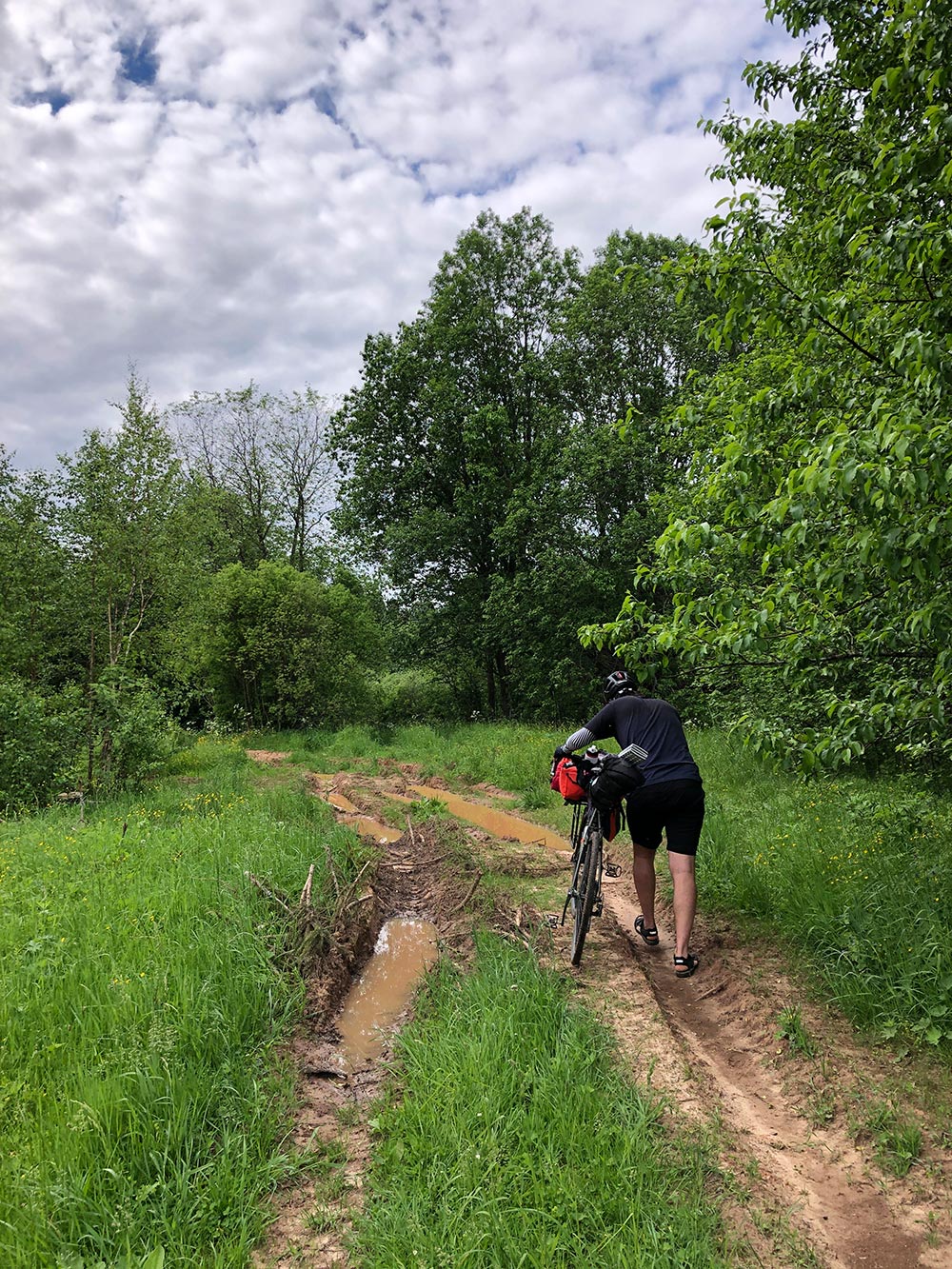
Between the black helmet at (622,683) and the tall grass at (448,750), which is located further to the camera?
the tall grass at (448,750)

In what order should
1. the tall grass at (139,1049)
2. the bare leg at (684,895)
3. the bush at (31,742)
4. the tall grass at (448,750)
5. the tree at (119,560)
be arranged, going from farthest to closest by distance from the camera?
the tall grass at (448,750)
the tree at (119,560)
the bush at (31,742)
the bare leg at (684,895)
the tall grass at (139,1049)

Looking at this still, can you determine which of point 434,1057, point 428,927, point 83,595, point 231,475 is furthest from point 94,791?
point 231,475

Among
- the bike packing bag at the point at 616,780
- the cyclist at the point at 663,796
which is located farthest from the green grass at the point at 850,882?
the bike packing bag at the point at 616,780

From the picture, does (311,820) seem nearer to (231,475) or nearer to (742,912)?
(742,912)

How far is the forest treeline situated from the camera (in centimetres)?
288

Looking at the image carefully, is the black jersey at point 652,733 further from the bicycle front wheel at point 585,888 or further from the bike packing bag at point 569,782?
the bicycle front wheel at point 585,888

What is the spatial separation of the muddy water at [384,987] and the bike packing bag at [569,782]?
1581 mm

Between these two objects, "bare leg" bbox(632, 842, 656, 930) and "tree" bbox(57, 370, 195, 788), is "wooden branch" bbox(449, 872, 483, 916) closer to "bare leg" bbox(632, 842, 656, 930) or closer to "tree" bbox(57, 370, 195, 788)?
"bare leg" bbox(632, 842, 656, 930)

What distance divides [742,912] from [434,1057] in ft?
8.93

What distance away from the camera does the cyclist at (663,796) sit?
166 inches

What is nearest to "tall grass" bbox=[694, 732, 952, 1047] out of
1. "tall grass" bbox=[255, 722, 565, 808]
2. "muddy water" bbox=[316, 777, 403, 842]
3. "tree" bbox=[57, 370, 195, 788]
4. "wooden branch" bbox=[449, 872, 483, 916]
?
"wooden branch" bbox=[449, 872, 483, 916]

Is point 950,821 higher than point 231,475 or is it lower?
lower

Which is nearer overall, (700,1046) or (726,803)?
(700,1046)

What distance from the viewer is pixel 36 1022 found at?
3252mm
